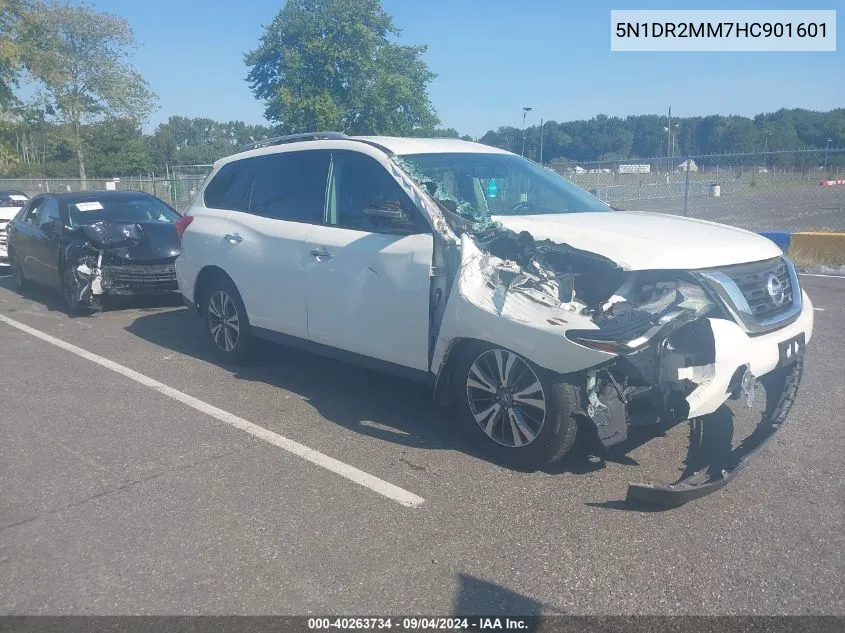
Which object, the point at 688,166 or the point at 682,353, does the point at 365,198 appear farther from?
the point at 688,166

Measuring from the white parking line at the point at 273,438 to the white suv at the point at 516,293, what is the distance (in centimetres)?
68

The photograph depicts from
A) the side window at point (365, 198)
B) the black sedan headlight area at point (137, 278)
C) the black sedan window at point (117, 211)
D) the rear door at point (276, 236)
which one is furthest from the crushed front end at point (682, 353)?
the black sedan window at point (117, 211)

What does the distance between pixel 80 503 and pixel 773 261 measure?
13.4 ft

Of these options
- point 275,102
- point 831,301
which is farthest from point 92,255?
point 275,102

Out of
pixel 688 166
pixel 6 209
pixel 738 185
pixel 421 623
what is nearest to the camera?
pixel 421 623

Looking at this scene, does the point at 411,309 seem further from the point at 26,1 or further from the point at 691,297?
the point at 26,1

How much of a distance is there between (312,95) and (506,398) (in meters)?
35.2

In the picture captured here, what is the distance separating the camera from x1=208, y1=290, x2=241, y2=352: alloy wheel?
21.0 feet

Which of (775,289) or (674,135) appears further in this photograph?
(674,135)

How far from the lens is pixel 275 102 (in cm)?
3797

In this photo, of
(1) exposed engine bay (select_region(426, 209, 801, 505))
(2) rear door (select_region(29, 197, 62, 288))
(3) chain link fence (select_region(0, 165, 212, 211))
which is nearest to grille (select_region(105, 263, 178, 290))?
(2) rear door (select_region(29, 197, 62, 288))

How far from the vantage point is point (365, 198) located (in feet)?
17.0

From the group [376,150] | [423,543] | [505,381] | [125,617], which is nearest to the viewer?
[125,617]

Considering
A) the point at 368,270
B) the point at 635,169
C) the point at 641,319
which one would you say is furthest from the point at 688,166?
the point at 641,319
